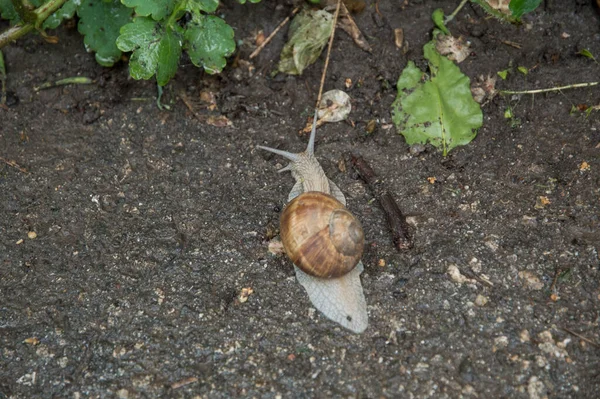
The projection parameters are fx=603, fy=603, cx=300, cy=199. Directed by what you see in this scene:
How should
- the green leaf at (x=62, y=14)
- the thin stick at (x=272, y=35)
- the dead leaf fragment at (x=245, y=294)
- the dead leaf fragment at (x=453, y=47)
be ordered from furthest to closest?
the thin stick at (x=272, y=35), the dead leaf fragment at (x=453, y=47), the green leaf at (x=62, y=14), the dead leaf fragment at (x=245, y=294)

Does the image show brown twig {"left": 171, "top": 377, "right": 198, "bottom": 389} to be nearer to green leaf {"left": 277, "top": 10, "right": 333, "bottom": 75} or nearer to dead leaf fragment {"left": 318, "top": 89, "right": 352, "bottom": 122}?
dead leaf fragment {"left": 318, "top": 89, "right": 352, "bottom": 122}

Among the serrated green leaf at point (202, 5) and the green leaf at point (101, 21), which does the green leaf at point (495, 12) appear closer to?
the serrated green leaf at point (202, 5)

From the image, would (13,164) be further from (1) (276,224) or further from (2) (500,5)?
(2) (500,5)

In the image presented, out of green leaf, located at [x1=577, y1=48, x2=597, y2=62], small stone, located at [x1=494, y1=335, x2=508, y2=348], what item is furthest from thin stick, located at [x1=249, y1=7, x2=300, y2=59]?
small stone, located at [x1=494, y1=335, x2=508, y2=348]

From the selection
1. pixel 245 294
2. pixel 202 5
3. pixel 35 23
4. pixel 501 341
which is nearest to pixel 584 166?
pixel 501 341

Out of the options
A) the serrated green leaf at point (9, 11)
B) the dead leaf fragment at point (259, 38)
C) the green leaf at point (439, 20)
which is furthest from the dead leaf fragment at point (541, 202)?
the serrated green leaf at point (9, 11)

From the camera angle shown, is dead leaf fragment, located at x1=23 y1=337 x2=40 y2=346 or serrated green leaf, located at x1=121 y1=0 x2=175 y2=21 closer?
dead leaf fragment, located at x1=23 y1=337 x2=40 y2=346

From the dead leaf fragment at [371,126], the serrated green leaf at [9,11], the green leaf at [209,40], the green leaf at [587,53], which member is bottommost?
the dead leaf fragment at [371,126]
